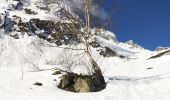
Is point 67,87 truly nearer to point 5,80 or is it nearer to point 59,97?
point 59,97

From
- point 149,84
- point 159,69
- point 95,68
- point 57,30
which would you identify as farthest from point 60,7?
point 159,69

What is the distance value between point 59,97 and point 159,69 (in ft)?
51.3

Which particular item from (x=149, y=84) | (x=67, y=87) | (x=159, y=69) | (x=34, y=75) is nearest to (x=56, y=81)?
(x=67, y=87)

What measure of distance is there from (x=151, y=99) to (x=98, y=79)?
17.2ft

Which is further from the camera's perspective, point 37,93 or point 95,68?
point 95,68

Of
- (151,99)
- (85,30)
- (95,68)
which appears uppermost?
(85,30)

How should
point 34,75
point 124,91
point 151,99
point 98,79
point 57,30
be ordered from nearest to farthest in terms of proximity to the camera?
point 151,99, point 124,91, point 98,79, point 57,30, point 34,75

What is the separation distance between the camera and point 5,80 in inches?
1080

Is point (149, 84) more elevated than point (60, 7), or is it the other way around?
point (60, 7)

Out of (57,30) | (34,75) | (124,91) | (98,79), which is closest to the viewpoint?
(124,91)

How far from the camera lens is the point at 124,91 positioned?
24281 mm

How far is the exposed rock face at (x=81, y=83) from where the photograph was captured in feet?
80.7

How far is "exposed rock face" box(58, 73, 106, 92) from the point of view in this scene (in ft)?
80.7

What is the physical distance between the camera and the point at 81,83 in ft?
81.6
